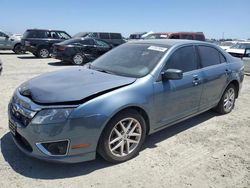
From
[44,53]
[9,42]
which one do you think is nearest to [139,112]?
[44,53]

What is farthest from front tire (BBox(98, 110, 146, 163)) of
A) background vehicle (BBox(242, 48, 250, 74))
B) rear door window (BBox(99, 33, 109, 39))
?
rear door window (BBox(99, 33, 109, 39))

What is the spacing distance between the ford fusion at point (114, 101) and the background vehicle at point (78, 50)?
29.4 ft

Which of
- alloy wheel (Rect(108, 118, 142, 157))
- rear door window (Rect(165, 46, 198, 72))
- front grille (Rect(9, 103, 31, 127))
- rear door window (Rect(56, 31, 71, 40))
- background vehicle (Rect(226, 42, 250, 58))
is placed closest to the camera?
front grille (Rect(9, 103, 31, 127))

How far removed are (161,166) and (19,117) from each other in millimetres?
1886

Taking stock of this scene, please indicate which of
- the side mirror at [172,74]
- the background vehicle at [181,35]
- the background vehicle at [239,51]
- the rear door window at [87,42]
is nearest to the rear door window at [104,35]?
the background vehicle at [181,35]

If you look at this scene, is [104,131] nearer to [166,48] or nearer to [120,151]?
[120,151]

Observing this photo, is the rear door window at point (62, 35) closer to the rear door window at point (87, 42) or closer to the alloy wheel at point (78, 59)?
the rear door window at point (87, 42)

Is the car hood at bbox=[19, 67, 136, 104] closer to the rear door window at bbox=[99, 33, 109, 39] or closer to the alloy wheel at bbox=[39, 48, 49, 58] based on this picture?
the alloy wheel at bbox=[39, 48, 49, 58]

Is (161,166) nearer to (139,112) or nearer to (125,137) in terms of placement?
(125,137)

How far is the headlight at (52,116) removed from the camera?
2.97 metres

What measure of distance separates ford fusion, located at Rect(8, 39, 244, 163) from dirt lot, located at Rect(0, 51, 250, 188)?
23 centimetres

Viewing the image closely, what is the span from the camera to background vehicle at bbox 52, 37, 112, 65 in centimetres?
1328

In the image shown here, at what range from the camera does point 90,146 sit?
316cm

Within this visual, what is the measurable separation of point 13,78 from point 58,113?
6.82m
